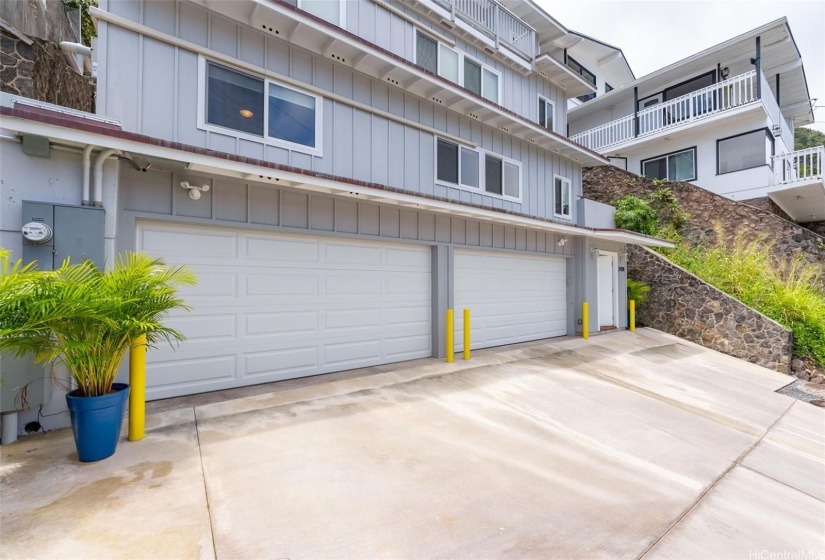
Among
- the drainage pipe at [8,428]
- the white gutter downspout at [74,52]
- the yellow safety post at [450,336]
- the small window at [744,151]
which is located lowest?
the drainage pipe at [8,428]

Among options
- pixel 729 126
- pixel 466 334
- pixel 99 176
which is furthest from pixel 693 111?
pixel 99 176

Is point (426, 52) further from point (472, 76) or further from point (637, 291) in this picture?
point (637, 291)

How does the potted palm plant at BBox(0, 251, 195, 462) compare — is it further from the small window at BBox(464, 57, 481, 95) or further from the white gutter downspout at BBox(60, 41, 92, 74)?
the small window at BBox(464, 57, 481, 95)

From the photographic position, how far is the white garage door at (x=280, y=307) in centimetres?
480

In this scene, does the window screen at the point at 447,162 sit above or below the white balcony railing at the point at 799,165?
below

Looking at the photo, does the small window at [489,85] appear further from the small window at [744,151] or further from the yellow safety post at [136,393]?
the small window at [744,151]

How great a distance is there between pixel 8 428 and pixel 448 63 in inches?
371

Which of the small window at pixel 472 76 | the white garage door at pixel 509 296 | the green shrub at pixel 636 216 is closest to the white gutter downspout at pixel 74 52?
the small window at pixel 472 76

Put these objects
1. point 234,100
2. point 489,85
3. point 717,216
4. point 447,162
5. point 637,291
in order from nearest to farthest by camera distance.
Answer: point 234,100, point 447,162, point 489,85, point 637,291, point 717,216

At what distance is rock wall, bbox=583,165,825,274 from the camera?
11.3 metres

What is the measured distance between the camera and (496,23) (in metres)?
9.62

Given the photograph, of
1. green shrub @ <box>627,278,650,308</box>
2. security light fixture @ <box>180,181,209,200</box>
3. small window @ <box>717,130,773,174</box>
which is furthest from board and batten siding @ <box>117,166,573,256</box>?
small window @ <box>717,130,773,174</box>

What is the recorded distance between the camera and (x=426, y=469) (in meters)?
3.29

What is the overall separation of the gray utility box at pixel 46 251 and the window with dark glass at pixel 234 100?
7.05 ft
